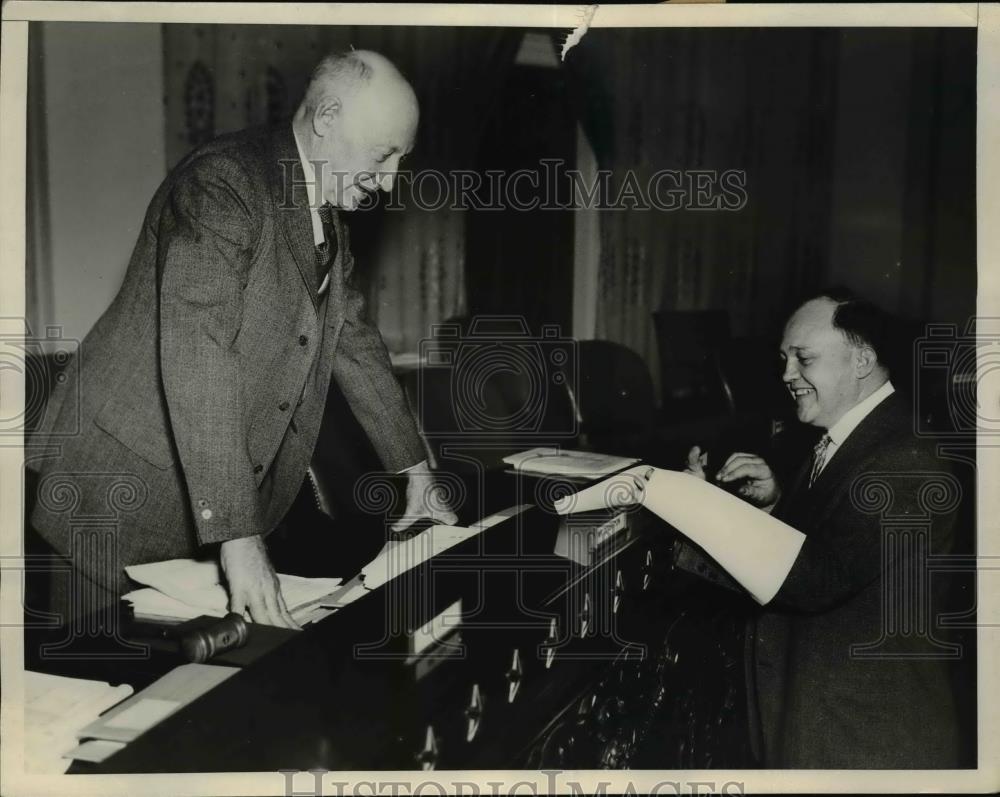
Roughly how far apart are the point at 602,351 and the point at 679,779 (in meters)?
1.19

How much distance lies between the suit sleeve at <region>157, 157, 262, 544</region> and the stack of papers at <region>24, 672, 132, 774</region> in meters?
0.30

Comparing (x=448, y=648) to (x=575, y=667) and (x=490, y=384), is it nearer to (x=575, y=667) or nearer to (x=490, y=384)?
(x=575, y=667)

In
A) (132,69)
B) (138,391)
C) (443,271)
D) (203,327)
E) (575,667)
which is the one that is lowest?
(575,667)

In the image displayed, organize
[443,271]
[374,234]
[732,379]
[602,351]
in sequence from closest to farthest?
[374,234] → [443,271] → [732,379] → [602,351]

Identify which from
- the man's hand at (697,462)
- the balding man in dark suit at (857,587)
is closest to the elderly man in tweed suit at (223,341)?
the man's hand at (697,462)

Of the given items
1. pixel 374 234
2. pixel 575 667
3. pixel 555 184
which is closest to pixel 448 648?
pixel 575 667

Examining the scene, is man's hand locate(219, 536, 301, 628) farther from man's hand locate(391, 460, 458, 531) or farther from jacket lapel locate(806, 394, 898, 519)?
jacket lapel locate(806, 394, 898, 519)

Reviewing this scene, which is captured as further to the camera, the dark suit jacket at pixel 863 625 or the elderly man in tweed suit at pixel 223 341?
the dark suit jacket at pixel 863 625

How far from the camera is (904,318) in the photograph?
1669 mm

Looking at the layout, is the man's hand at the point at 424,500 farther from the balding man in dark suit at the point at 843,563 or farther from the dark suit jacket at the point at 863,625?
the dark suit jacket at the point at 863,625

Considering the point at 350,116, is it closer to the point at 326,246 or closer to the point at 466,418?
the point at 326,246

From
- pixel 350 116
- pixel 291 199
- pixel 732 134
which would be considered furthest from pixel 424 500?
pixel 732 134

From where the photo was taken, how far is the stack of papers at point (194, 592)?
1242mm

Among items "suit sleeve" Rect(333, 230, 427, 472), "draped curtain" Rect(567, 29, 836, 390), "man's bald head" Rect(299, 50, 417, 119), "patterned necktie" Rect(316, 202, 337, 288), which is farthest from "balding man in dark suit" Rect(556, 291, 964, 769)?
"man's bald head" Rect(299, 50, 417, 119)
